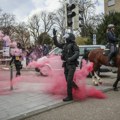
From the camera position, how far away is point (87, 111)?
975 centimetres

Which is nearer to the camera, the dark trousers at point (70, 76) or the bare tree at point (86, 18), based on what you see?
the dark trousers at point (70, 76)

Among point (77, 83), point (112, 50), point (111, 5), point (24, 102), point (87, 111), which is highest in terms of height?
point (111, 5)

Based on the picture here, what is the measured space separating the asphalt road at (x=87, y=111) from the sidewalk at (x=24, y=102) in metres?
0.33

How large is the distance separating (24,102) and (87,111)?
219 cm

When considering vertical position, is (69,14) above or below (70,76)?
above

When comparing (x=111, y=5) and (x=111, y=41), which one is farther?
(x=111, y=5)

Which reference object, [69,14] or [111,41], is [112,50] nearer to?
[111,41]

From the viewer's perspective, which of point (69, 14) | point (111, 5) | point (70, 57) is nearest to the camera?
point (70, 57)

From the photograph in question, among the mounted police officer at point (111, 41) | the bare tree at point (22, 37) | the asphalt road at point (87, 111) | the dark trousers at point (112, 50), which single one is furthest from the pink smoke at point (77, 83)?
the bare tree at point (22, 37)

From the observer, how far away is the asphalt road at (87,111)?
8.97 metres

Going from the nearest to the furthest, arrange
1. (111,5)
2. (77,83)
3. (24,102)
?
(24,102), (77,83), (111,5)

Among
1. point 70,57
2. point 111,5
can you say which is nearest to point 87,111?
point 70,57

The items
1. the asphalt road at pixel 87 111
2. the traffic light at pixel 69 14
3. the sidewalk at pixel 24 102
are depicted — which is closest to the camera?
the asphalt road at pixel 87 111

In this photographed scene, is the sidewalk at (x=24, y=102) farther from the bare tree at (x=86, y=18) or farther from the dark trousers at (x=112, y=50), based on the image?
the bare tree at (x=86, y=18)
